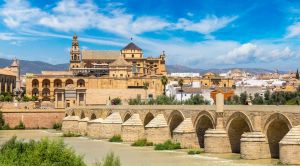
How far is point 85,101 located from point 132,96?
9.38 metres

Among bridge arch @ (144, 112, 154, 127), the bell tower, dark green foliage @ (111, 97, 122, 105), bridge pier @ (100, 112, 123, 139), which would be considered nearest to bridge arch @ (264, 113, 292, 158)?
bridge arch @ (144, 112, 154, 127)

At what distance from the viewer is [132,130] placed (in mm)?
43875

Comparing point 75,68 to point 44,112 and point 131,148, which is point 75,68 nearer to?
point 44,112

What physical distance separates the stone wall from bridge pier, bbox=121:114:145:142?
23685mm

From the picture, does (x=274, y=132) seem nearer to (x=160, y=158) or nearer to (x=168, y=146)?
(x=160, y=158)

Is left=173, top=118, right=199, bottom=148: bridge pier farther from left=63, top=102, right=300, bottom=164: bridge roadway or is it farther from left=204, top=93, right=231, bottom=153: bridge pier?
left=204, top=93, right=231, bottom=153: bridge pier

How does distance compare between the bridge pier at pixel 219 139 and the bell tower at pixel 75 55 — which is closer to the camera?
the bridge pier at pixel 219 139

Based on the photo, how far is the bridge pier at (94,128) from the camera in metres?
49.8

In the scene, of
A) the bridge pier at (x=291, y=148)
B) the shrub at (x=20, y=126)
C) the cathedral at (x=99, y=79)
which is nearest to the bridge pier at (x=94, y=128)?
the shrub at (x=20, y=126)

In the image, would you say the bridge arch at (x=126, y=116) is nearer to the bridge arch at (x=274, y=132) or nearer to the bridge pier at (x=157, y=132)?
the bridge pier at (x=157, y=132)

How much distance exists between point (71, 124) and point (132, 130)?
1613 cm

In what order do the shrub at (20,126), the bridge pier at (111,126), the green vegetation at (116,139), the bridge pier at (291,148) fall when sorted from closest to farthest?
the bridge pier at (291,148), the green vegetation at (116,139), the bridge pier at (111,126), the shrub at (20,126)

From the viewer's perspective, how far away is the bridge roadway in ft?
92.8

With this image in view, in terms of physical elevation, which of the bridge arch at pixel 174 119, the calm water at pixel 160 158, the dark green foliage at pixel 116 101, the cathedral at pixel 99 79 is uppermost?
the cathedral at pixel 99 79
